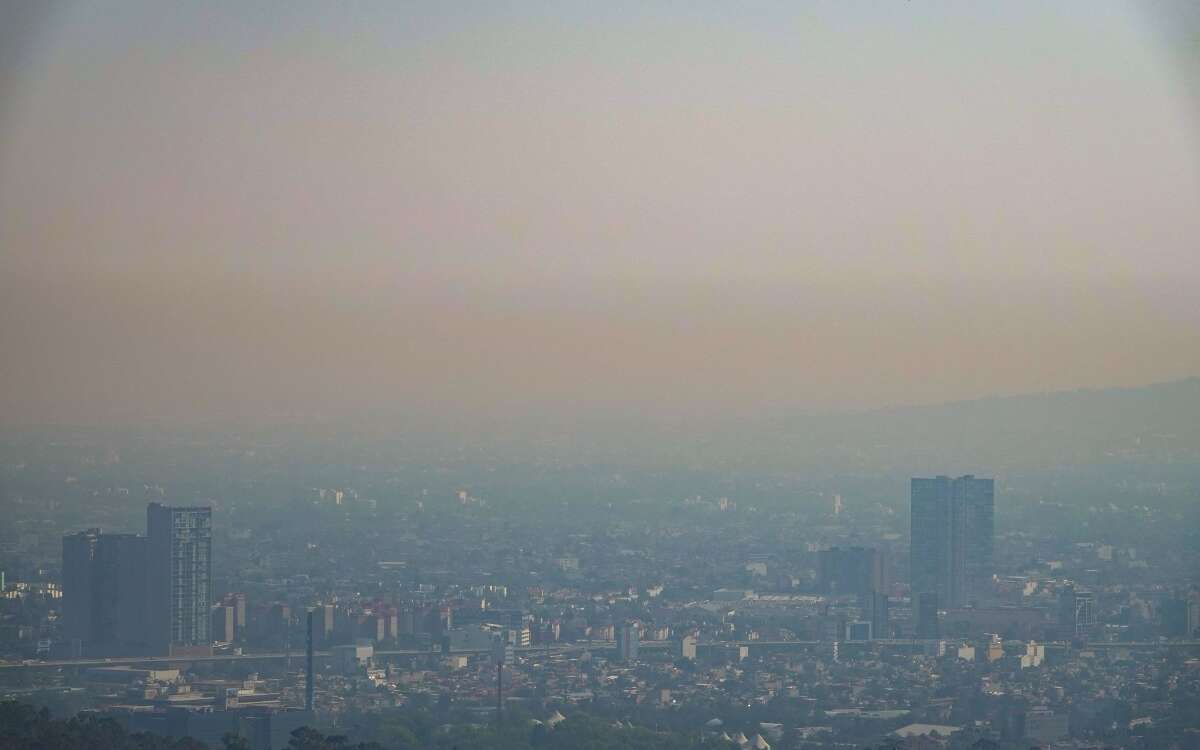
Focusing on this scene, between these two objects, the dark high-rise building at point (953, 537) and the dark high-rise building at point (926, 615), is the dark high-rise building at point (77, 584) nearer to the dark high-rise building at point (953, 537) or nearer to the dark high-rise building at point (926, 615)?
the dark high-rise building at point (926, 615)

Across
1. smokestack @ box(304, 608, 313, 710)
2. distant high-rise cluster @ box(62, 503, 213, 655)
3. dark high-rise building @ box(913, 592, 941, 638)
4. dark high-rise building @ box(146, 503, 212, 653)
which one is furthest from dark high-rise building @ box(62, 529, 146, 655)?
dark high-rise building @ box(913, 592, 941, 638)

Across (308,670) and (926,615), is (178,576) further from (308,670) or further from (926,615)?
(926,615)

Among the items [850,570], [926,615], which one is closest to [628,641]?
[926,615]

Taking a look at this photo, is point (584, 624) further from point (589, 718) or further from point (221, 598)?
point (589, 718)

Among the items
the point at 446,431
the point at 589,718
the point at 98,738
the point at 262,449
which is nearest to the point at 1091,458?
the point at 446,431

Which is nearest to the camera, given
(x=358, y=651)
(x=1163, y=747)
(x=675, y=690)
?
(x=1163, y=747)

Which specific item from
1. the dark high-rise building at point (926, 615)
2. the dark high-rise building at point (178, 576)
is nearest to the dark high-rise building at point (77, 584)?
the dark high-rise building at point (178, 576)
